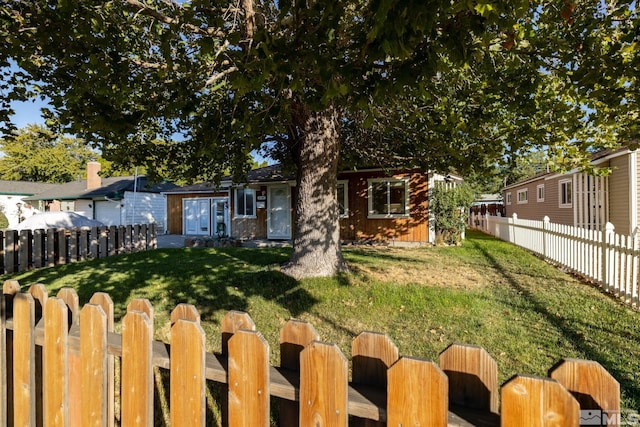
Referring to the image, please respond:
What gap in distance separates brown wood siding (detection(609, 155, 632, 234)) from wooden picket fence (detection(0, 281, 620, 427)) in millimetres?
14251

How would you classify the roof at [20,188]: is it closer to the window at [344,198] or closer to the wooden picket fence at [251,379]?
the window at [344,198]

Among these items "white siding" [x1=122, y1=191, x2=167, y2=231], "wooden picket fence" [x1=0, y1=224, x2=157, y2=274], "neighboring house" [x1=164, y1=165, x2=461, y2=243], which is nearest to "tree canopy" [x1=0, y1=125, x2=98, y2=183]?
"white siding" [x1=122, y1=191, x2=167, y2=231]

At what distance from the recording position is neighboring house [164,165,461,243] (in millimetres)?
14172

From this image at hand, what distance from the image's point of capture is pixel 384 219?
14.7 metres

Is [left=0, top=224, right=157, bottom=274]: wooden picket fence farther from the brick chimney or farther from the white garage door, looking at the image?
the brick chimney

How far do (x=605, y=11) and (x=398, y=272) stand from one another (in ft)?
18.6

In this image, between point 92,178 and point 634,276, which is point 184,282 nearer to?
point 634,276

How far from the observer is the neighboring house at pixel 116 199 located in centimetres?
2405

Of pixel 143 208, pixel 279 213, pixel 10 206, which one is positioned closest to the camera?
pixel 279 213

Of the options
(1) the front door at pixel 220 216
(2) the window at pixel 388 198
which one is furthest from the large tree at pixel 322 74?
(1) the front door at pixel 220 216

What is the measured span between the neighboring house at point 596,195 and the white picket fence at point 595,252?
3.22 m

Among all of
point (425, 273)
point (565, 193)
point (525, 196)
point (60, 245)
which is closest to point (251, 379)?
point (425, 273)

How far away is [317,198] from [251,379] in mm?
5887

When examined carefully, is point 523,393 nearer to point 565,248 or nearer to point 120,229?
point 565,248
